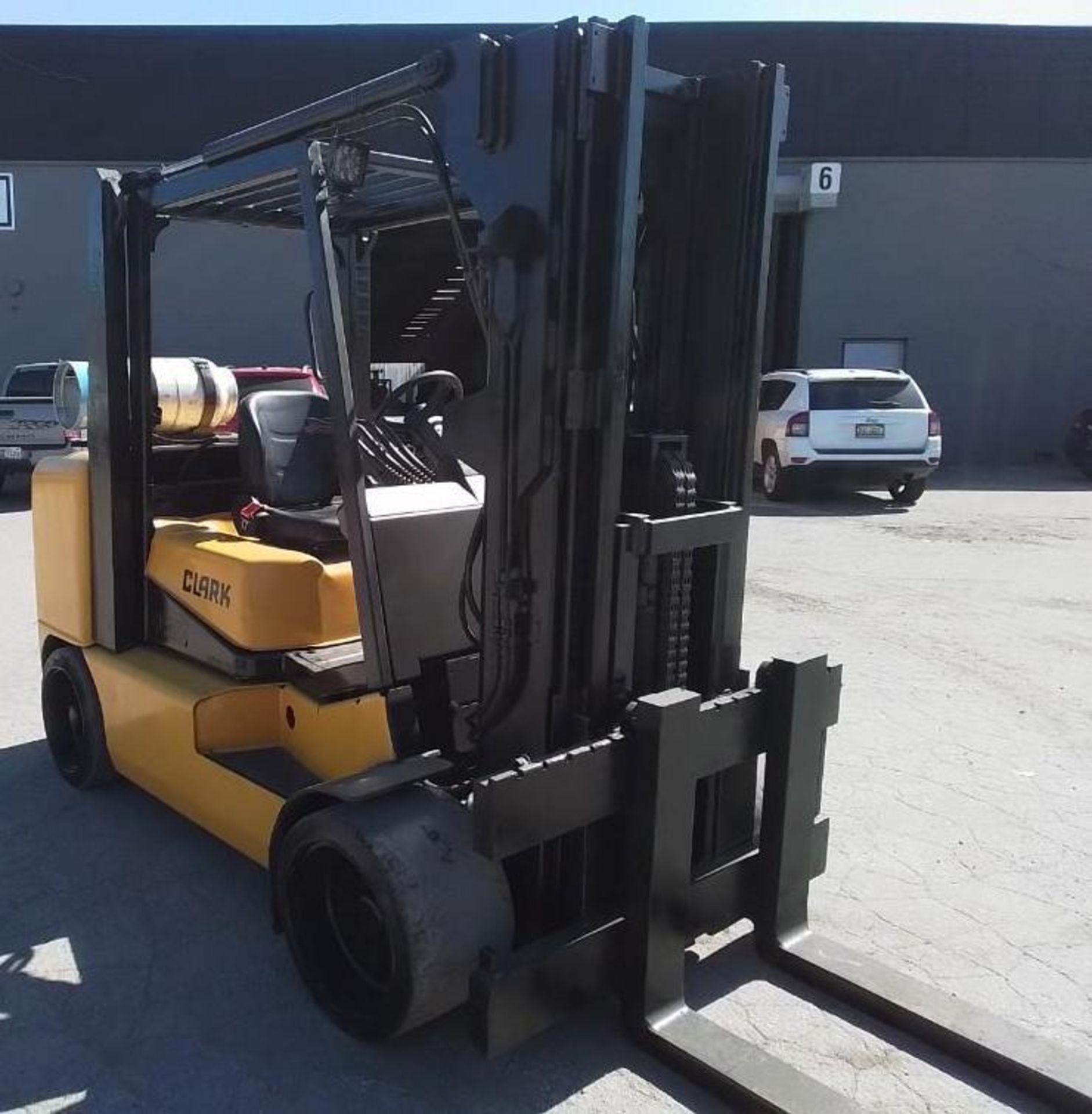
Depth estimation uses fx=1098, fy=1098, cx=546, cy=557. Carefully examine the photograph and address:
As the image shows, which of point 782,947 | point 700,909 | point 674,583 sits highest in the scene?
point 674,583

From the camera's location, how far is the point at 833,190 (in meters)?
22.0

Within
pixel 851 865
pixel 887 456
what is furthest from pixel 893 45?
pixel 851 865

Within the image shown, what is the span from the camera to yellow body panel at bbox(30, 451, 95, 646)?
4.61 m

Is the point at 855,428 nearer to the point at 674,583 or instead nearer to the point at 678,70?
the point at 678,70

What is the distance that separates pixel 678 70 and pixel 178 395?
19949 mm

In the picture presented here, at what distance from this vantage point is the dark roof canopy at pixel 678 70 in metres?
20.9

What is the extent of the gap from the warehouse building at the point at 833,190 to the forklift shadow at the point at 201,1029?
18.0 m

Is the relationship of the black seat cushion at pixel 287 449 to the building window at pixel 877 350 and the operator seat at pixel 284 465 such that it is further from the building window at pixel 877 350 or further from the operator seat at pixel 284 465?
the building window at pixel 877 350

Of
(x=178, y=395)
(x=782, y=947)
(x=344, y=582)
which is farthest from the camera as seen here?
(x=178, y=395)

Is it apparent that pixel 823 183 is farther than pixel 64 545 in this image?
Yes

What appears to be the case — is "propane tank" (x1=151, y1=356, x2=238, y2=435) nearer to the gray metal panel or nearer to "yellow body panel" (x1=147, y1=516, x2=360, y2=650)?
"yellow body panel" (x1=147, y1=516, x2=360, y2=650)

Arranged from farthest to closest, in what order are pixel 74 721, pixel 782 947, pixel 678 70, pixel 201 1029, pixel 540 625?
pixel 678 70, pixel 74 721, pixel 782 947, pixel 201 1029, pixel 540 625

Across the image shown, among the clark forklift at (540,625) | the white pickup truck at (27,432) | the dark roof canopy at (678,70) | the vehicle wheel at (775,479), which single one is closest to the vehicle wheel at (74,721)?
the clark forklift at (540,625)

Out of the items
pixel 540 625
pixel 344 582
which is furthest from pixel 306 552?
pixel 540 625
